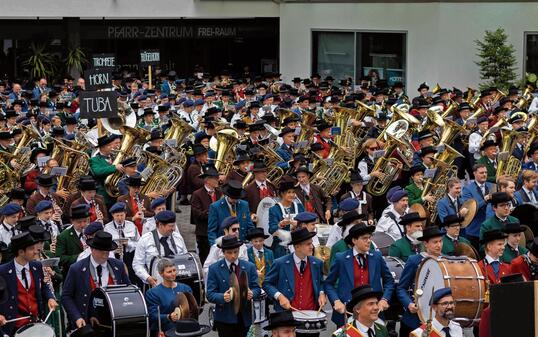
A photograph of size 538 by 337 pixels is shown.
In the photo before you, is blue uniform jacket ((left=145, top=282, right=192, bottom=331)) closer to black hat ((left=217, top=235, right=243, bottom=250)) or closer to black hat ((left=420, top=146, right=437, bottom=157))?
black hat ((left=217, top=235, right=243, bottom=250))

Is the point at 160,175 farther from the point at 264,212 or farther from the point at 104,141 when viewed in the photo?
the point at 264,212

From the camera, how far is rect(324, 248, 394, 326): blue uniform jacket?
12.1m

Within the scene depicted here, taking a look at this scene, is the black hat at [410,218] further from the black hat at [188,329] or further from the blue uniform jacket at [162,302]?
the black hat at [188,329]

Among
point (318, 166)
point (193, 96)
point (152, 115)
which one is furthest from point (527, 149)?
point (193, 96)

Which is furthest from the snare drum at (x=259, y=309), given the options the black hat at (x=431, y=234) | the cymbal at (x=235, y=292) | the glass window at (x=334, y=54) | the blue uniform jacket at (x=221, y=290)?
the glass window at (x=334, y=54)

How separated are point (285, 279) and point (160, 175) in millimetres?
5800

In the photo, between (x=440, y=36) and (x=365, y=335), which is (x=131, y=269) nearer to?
(x=365, y=335)

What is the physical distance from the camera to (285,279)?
1207cm

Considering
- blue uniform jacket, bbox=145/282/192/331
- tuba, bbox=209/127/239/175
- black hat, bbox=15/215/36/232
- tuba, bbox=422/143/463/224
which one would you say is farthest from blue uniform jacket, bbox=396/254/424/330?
tuba, bbox=209/127/239/175

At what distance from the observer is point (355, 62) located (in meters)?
37.8

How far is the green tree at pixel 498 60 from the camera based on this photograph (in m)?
33.2

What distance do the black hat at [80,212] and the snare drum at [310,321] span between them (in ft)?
10.2

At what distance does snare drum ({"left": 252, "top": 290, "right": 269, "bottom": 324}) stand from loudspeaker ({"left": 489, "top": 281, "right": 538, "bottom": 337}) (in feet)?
18.6

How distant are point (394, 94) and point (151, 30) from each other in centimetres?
1171
